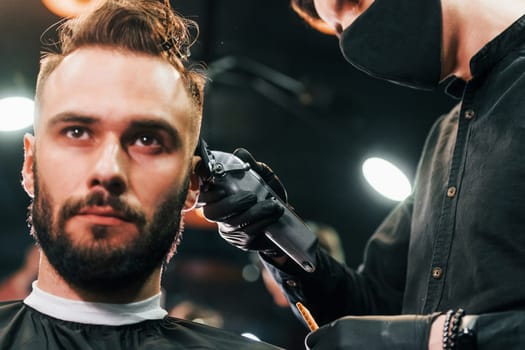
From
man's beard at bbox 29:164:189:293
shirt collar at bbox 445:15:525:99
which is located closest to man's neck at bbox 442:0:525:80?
shirt collar at bbox 445:15:525:99

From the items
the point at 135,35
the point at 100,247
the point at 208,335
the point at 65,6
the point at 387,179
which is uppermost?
the point at 65,6

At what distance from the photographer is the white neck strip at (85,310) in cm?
152

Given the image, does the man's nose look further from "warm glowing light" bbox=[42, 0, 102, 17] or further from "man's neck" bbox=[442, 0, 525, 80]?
"warm glowing light" bbox=[42, 0, 102, 17]

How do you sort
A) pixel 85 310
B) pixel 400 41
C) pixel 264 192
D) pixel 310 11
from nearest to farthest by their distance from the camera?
1. pixel 85 310
2. pixel 400 41
3. pixel 264 192
4. pixel 310 11

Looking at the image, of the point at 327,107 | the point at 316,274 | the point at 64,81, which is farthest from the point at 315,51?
the point at 64,81

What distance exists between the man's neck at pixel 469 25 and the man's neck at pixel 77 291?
0.97 metres

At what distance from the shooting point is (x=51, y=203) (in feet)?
4.91

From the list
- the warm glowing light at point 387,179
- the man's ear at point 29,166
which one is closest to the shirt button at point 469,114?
the man's ear at point 29,166

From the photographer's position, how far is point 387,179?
13.4 feet

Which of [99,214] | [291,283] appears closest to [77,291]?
[99,214]

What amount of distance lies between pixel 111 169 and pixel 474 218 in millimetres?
858

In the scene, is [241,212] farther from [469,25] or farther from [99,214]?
[469,25]

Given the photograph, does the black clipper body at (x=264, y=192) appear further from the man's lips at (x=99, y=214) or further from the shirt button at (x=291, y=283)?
the man's lips at (x=99, y=214)

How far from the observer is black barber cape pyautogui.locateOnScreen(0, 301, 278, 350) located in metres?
1.49
